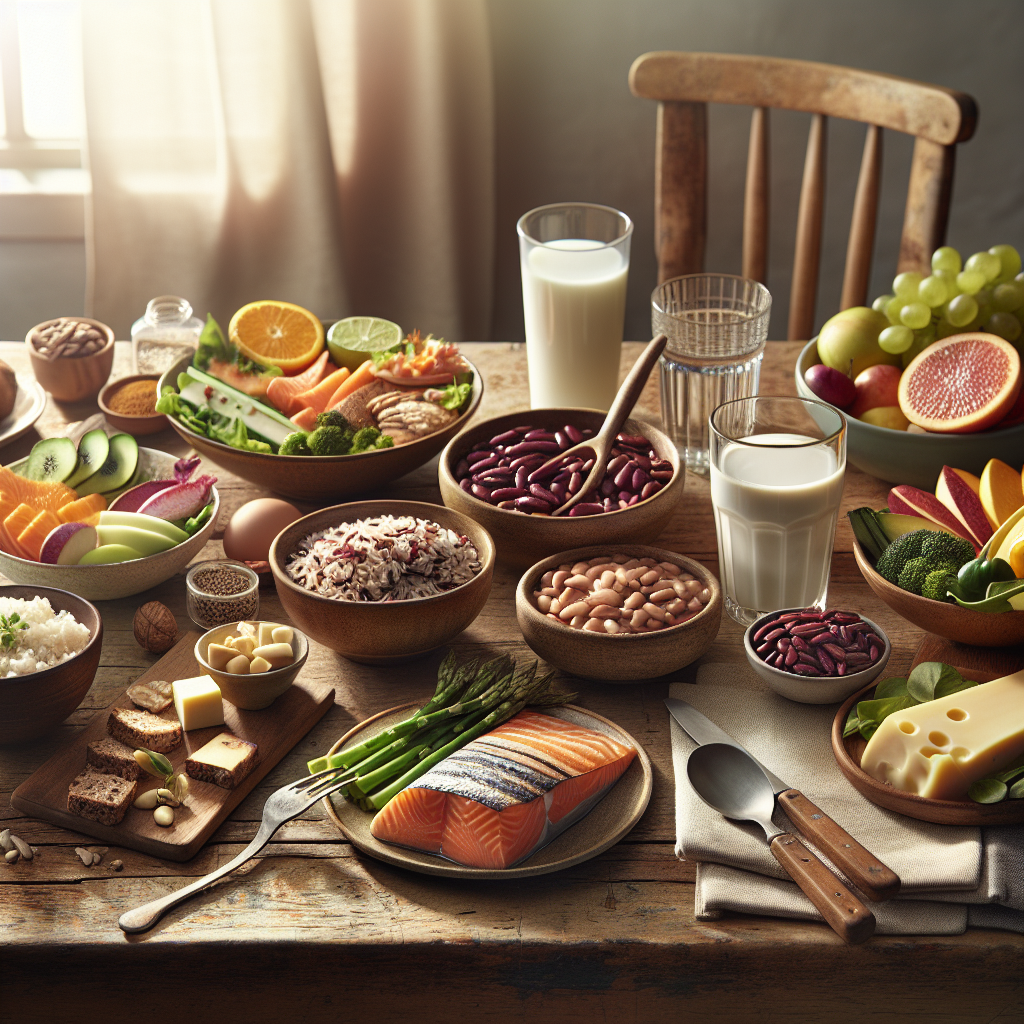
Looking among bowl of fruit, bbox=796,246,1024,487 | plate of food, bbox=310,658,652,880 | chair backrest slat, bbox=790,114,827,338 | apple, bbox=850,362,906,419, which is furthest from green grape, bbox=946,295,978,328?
plate of food, bbox=310,658,652,880

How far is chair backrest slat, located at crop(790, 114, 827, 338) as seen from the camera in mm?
2092

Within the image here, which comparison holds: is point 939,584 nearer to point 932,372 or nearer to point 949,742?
point 949,742

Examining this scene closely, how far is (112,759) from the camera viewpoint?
3.41ft

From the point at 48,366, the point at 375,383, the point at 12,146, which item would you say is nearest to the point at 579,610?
the point at 375,383

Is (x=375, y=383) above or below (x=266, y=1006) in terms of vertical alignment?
above

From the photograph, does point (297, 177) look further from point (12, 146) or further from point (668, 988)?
point (668, 988)

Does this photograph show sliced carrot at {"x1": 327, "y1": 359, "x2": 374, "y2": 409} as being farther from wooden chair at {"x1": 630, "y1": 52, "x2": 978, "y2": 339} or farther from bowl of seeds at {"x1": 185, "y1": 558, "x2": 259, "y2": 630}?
wooden chair at {"x1": 630, "y1": 52, "x2": 978, "y2": 339}

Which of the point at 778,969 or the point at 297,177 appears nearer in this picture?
the point at 778,969

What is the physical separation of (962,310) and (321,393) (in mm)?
930

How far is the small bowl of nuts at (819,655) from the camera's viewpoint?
1085 millimetres

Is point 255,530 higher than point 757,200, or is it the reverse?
point 757,200

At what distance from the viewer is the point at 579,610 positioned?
1150 mm

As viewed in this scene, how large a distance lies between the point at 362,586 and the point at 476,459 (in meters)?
0.33

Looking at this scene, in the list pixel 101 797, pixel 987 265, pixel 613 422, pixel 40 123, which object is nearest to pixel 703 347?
pixel 613 422
